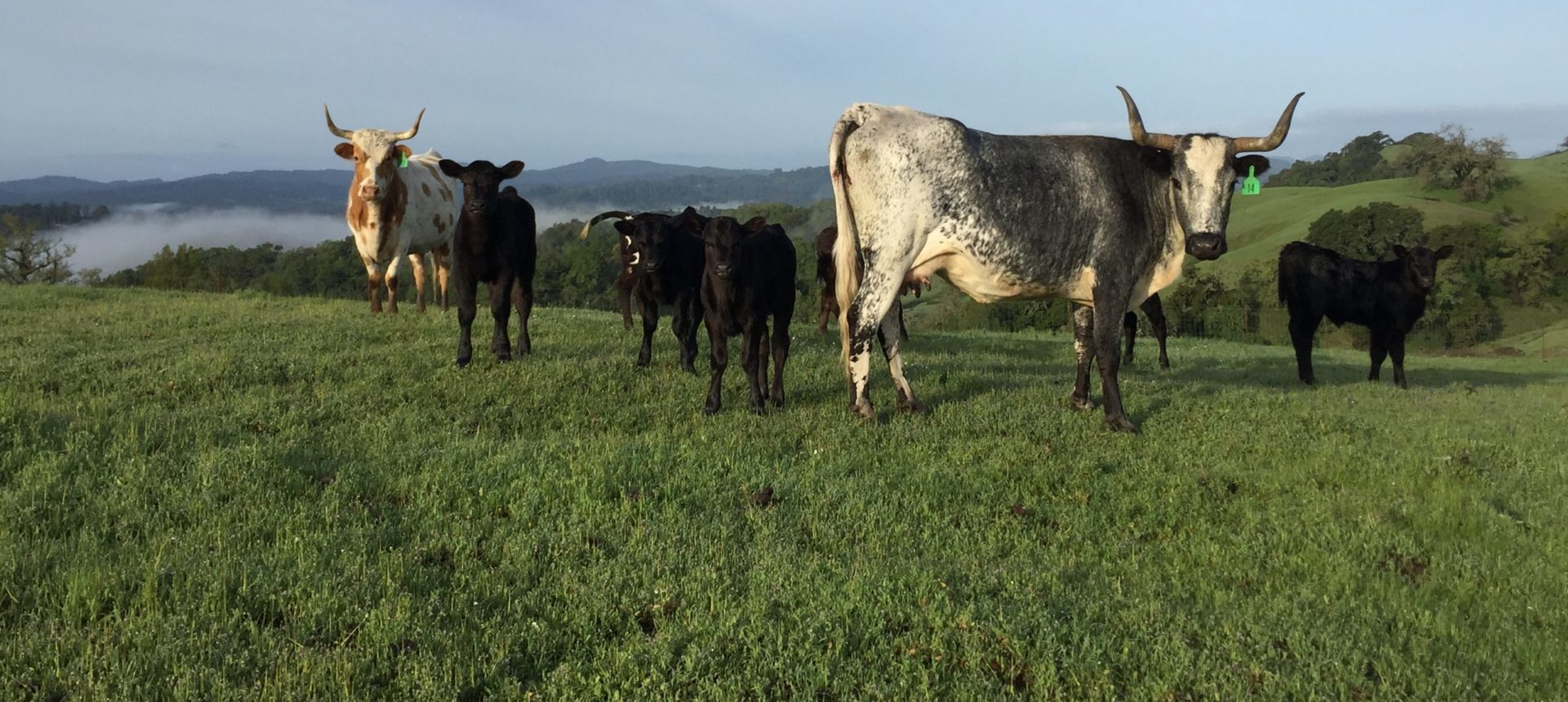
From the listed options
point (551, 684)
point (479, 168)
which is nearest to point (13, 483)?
point (551, 684)

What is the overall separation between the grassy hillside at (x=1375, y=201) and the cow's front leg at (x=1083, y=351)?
7297cm

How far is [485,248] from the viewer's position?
1001 centimetres

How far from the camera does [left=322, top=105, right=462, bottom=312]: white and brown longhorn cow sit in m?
14.0

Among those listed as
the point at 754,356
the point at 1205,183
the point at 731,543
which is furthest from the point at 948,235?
the point at 731,543

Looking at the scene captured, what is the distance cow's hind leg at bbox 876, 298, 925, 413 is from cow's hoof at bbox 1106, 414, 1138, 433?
5.58 ft

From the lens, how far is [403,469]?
600 cm

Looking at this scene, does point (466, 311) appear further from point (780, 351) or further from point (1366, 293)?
point (1366, 293)

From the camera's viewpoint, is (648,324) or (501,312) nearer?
(501,312)

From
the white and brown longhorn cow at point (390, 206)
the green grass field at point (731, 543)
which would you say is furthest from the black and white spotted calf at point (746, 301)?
the white and brown longhorn cow at point (390, 206)

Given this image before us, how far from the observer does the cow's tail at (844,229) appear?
8.46 m

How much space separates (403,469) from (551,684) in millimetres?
3120

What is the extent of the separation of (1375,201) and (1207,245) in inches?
3999

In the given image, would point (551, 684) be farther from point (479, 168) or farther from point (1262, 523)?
point (479, 168)

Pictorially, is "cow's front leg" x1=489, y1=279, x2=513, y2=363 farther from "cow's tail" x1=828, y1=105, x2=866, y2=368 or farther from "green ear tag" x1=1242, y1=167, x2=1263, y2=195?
"green ear tag" x1=1242, y1=167, x2=1263, y2=195
